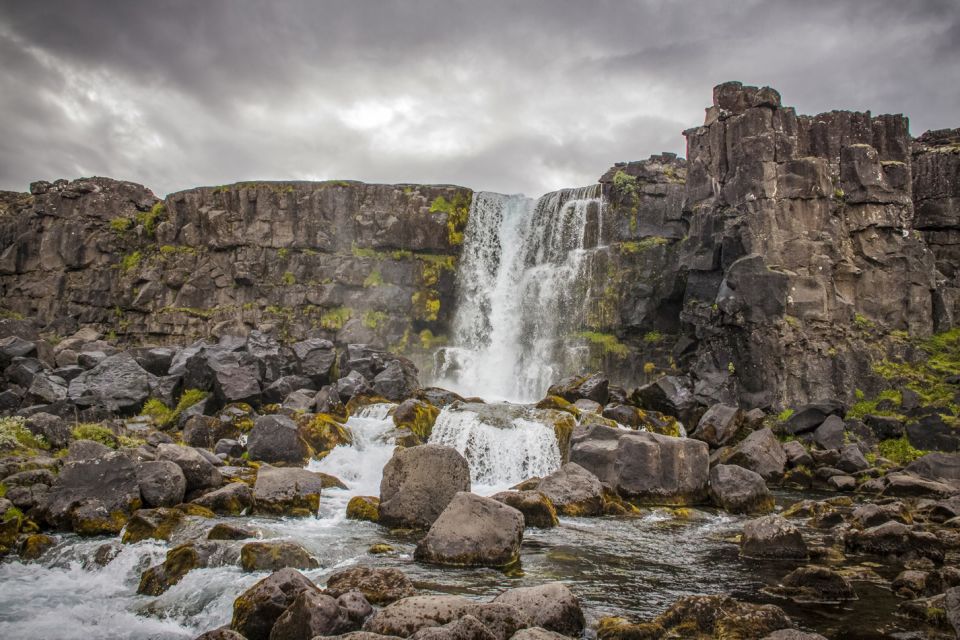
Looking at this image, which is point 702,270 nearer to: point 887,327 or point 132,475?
point 887,327

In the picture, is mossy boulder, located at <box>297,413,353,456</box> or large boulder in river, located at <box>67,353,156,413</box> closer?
mossy boulder, located at <box>297,413,353,456</box>

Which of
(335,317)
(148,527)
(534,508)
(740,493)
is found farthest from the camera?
(335,317)

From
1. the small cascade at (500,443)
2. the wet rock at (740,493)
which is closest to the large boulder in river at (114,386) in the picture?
the small cascade at (500,443)

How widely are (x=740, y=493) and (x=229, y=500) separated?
1170cm

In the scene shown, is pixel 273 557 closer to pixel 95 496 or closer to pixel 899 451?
pixel 95 496

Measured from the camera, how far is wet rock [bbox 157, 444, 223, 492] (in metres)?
14.3

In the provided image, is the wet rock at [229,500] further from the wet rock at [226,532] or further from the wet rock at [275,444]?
the wet rock at [275,444]

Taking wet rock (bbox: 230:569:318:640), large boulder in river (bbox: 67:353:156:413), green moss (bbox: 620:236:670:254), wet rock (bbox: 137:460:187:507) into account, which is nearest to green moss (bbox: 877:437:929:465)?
green moss (bbox: 620:236:670:254)

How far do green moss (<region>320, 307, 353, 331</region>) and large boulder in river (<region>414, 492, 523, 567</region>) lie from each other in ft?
108

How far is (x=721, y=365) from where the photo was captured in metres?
29.5

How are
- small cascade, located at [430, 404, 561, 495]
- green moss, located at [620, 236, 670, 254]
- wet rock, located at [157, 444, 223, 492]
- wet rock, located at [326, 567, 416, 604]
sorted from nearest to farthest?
wet rock, located at [326, 567, 416, 604] < wet rock, located at [157, 444, 223, 492] < small cascade, located at [430, 404, 561, 495] < green moss, located at [620, 236, 670, 254]

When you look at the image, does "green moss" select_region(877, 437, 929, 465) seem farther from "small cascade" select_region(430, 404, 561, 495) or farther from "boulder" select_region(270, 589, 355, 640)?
"boulder" select_region(270, 589, 355, 640)

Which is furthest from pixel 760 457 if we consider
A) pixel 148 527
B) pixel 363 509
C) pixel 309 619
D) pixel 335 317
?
pixel 335 317

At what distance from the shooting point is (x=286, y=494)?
14266 mm
